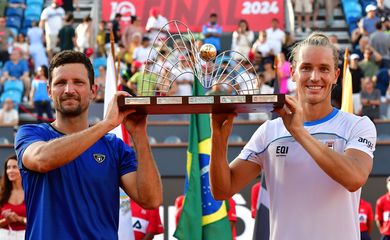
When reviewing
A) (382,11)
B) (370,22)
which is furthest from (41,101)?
(382,11)

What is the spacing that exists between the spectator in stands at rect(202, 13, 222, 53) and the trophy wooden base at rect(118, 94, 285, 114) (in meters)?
15.3

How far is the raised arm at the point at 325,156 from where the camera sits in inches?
180

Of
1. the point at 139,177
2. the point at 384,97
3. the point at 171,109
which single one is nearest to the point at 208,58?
the point at 171,109

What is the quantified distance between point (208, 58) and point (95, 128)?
2.22 ft

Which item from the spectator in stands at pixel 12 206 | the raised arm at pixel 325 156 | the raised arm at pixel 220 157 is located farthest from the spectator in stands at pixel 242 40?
the raised arm at pixel 325 156

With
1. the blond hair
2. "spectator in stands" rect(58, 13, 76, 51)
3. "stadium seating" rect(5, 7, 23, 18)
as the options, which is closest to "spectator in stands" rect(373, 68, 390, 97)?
"spectator in stands" rect(58, 13, 76, 51)

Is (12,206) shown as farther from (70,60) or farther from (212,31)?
(212,31)

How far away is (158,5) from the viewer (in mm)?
22984

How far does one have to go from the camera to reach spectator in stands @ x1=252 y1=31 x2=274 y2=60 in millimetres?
19375

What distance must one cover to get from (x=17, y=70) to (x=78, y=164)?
1460 centimetres

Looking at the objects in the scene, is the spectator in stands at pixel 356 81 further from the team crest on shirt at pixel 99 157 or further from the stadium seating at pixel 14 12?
the team crest on shirt at pixel 99 157

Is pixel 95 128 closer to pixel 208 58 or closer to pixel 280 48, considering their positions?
pixel 208 58

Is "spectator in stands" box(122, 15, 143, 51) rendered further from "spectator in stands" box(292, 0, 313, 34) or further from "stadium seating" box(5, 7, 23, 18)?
"spectator in stands" box(292, 0, 313, 34)

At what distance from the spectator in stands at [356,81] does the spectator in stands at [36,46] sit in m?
6.27
